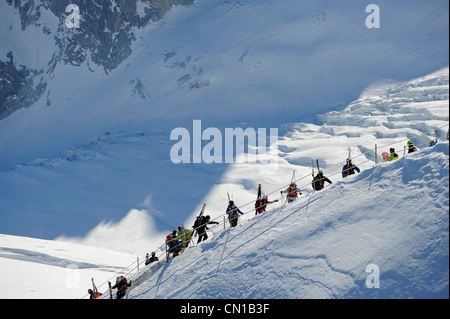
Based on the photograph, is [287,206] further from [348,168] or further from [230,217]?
[348,168]

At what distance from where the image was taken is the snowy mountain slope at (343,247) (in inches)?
544

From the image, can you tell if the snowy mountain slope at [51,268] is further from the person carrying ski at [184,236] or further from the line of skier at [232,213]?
the person carrying ski at [184,236]

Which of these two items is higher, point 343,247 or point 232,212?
point 232,212

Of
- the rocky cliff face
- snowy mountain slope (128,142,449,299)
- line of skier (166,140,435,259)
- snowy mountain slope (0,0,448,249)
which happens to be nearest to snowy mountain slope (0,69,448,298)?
snowy mountain slope (128,142,449,299)

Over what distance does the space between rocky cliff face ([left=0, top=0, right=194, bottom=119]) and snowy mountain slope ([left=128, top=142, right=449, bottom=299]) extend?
252ft

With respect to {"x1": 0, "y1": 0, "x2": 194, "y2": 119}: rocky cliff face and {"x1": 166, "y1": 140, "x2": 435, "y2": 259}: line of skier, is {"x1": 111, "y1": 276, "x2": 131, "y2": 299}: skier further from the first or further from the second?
{"x1": 0, "y1": 0, "x2": 194, "y2": 119}: rocky cliff face

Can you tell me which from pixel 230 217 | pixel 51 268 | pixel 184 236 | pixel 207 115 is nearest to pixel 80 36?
pixel 207 115

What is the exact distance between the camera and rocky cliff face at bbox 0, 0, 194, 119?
91.8 metres

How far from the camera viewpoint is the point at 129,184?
175ft

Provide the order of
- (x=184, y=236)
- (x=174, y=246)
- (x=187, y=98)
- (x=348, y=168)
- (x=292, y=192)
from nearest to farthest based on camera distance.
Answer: (x=348, y=168) → (x=292, y=192) → (x=184, y=236) → (x=174, y=246) → (x=187, y=98)

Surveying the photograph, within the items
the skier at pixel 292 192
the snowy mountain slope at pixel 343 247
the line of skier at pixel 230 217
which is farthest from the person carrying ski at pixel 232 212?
the skier at pixel 292 192

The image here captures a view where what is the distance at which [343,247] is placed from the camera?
15.6 meters

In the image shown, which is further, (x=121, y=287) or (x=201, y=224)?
(x=201, y=224)

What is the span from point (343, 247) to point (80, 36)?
9072cm
